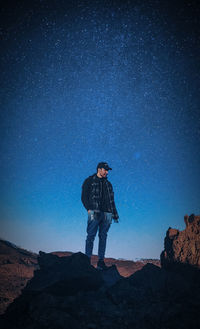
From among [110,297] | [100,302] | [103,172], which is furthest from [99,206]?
[100,302]

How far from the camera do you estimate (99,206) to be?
574 cm

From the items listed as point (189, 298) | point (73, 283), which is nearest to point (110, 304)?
point (73, 283)

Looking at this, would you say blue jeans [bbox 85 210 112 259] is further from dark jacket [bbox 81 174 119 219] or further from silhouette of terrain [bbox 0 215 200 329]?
silhouette of terrain [bbox 0 215 200 329]

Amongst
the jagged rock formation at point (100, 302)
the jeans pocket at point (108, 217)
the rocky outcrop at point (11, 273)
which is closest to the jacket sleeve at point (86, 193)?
the jeans pocket at point (108, 217)

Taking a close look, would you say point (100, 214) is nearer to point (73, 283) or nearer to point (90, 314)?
point (73, 283)

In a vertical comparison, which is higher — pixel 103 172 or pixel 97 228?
pixel 103 172

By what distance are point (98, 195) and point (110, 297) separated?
287cm

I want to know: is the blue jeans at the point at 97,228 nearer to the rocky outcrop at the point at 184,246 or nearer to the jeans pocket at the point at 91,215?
the jeans pocket at the point at 91,215

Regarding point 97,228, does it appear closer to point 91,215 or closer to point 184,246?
point 91,215

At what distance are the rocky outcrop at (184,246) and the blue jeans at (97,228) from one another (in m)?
2.07

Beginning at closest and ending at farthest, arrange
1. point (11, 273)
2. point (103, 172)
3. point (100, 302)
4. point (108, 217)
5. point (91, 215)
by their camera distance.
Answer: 1. point (100, 302)
2. point (91, 215)
3. point (108, 217)
4. point (103, 172)
5. point (11, 273)

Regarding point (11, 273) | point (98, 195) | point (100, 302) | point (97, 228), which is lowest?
point (11, 273)

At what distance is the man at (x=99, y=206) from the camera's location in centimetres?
552

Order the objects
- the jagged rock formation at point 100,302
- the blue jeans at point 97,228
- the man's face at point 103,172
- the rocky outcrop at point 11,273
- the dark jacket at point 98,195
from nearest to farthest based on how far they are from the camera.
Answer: the jagged rock formation at point 100,302
the rocky outcrop at point 11,273
the blue jeans at point 97,228
the dark jacket at point 98,195
the man's face at point 103,172
